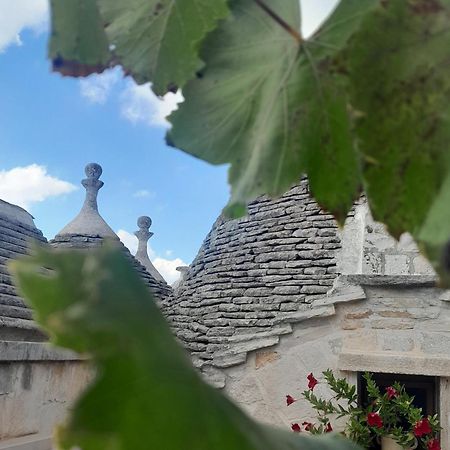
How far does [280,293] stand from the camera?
5.75m

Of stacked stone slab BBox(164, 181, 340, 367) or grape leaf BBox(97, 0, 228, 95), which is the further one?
stacked stone slab BBox(164, 181, 340, 367)

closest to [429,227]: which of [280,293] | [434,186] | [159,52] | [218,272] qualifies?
[434,186]

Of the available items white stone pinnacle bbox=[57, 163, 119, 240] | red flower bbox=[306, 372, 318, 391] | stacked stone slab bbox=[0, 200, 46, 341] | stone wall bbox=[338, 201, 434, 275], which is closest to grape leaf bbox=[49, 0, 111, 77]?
stacked stone slab bbox=[0, 200, 46, 341]

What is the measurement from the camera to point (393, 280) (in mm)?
4398

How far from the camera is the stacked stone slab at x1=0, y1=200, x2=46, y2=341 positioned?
381cm

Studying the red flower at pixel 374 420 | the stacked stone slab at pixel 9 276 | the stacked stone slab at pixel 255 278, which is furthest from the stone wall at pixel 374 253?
the stacked stone slab at pixel 9 276

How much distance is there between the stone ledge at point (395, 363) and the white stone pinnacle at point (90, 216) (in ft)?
13.8

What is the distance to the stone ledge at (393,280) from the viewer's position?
434cm

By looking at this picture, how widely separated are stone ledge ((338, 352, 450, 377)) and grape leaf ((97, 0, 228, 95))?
4.22 metres

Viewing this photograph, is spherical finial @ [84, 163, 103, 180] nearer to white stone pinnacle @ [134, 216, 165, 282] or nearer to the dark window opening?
white stone pinnacle @ [134, 216, 165, 282]

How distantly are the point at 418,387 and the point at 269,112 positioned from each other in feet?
16.2

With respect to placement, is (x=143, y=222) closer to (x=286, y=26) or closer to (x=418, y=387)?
(x=418, y=387)

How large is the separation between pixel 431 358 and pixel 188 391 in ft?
14.5

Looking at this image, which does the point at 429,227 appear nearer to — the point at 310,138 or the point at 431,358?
the point at 310,138
